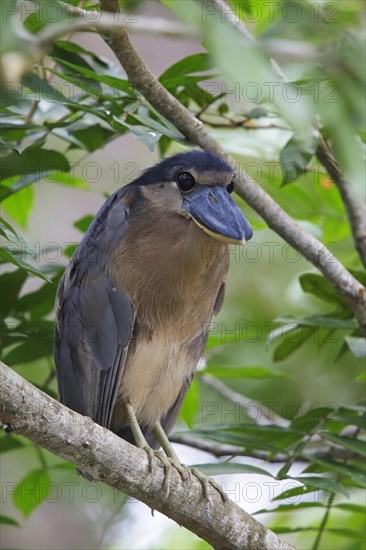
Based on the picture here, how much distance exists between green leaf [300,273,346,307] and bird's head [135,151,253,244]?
0.40m

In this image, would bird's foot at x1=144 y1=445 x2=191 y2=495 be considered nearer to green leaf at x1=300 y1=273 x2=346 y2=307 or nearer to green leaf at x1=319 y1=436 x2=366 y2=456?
green leaf at x1=319 y1=436 x2=366 y2=456

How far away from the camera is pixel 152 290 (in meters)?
2.55

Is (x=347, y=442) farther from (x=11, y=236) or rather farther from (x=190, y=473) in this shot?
(x=11, y=236)

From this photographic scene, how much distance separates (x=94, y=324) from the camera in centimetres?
256

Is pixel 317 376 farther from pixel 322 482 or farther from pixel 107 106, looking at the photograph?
pixel 107 106

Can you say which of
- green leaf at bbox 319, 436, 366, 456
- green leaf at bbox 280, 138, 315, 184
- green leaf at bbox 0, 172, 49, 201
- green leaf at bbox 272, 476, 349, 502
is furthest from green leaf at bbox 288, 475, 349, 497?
green leaf at bbox 0, 172, 49, 201

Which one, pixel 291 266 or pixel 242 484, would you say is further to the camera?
pixel 291 266

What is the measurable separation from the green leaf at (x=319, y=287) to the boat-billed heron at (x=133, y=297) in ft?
0.93

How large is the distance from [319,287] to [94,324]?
747mm

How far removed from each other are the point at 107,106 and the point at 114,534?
2.02 metres

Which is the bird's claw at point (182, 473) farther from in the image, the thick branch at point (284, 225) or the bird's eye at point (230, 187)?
the bird's eye at point (230, 187)

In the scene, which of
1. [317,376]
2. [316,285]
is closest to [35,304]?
[316,285]

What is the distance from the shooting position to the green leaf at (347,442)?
2209 millimetres

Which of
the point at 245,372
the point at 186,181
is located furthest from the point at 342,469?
the point at 186,181
